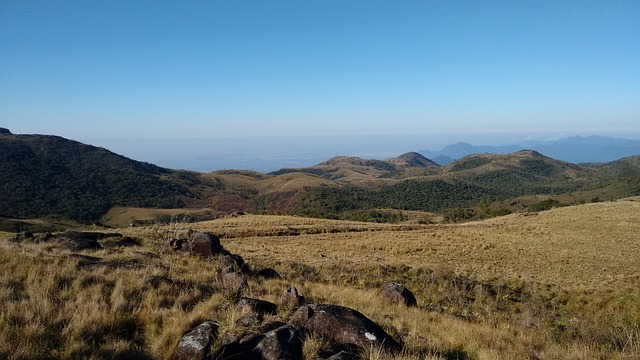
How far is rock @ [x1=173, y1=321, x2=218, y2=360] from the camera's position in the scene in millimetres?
4805

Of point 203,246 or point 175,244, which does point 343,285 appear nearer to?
point 203,246

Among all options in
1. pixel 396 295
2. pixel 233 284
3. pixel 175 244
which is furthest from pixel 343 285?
pixel 175 244

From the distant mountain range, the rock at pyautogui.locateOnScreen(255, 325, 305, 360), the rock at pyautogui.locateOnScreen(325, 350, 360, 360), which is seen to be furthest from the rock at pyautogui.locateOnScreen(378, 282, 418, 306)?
the distant mountain range

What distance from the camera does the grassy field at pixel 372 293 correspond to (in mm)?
5398

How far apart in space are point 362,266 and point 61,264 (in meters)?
15.1

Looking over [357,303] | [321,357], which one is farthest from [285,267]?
[321,357]

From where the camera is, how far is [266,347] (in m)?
4.87

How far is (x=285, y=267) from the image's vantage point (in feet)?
57.8

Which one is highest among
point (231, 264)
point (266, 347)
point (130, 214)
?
point (266, 347)

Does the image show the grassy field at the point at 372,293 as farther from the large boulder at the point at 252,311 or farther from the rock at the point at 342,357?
the rock at the point at 342,357

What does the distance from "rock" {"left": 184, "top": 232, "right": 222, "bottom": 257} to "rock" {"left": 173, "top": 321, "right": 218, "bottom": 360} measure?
1057cm

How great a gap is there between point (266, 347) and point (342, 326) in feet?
4.94

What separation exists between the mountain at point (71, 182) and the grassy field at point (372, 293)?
341 feet

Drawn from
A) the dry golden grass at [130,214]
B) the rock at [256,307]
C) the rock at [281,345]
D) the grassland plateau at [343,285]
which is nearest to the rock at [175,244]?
the grassland plateau at [343,285]
